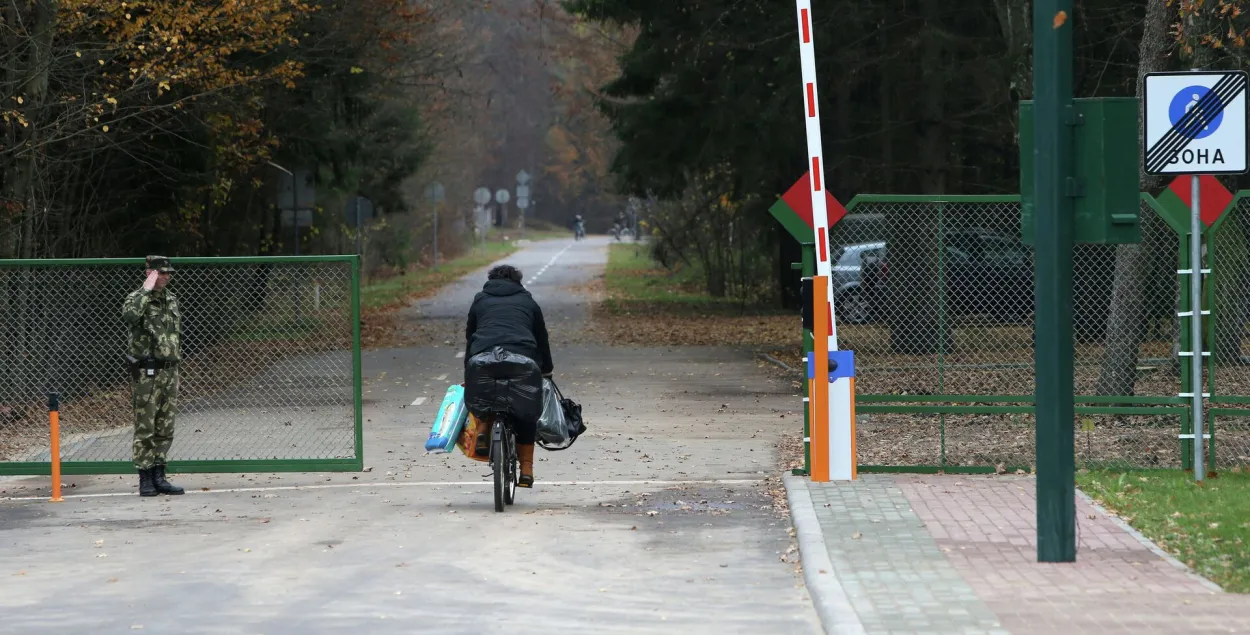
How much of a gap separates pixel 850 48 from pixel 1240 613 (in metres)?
19.5

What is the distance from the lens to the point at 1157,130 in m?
10.4

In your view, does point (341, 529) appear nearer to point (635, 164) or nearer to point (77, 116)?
point (77, 116)

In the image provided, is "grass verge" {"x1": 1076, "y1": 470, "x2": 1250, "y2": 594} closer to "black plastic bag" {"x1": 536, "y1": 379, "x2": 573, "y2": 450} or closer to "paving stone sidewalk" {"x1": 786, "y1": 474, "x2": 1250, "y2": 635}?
"paving stone sidewalk" {"x1": 786, "y1": 474, "x2": 1250, "y2": 635}

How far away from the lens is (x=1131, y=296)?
14.5 metres

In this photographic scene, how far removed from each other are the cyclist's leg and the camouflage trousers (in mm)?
2738

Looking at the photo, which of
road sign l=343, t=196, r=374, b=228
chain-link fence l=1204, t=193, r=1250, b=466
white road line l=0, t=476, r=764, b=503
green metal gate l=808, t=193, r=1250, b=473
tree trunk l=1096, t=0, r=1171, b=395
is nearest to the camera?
chain-link fence l=1204, t=193, r=1250, b=466

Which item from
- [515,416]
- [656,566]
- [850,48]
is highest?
[850,48]

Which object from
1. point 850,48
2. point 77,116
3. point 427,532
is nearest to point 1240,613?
point 427,532

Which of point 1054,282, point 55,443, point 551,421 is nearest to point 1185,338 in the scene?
point 1054,282

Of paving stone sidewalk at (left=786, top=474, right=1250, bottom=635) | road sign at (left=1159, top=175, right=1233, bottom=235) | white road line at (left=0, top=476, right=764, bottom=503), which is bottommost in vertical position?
white road line at (left=0, top=476, right=764, bottom=503)

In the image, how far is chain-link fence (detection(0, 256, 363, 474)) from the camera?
1273 centimetres

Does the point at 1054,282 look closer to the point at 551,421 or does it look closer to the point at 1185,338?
the point at 1185,338

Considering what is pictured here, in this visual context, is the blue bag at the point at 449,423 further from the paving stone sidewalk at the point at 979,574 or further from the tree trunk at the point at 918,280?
the tree trunk at the point at 918,280

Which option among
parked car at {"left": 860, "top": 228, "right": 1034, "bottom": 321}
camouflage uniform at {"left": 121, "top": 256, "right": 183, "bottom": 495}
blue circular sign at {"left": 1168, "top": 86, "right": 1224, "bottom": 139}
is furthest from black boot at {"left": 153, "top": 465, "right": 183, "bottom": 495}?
blue circular sign at {"left": 1168, "top": 86, "right": 1224, "bottom": 139}
